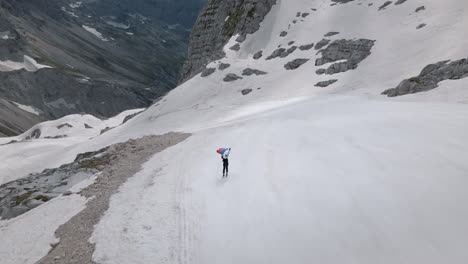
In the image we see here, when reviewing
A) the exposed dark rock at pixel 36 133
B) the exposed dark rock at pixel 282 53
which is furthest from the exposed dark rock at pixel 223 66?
the exposed dark rock at pixel 36 133

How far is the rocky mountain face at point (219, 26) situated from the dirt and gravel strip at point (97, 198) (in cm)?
3861

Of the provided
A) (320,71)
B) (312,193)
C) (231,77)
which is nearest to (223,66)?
(231,77)

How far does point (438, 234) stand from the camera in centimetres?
1037

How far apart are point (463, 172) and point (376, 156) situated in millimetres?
3446

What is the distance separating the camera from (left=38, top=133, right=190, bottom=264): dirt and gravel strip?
475 inches

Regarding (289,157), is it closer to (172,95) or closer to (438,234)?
(438,234)

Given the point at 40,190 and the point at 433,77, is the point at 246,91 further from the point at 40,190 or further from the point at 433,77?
the point at 40,190

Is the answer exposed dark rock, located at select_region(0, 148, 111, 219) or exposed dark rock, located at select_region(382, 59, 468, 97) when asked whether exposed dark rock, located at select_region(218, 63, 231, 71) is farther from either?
exposed dark rock, located at select_region(0, 148, 111, 219)

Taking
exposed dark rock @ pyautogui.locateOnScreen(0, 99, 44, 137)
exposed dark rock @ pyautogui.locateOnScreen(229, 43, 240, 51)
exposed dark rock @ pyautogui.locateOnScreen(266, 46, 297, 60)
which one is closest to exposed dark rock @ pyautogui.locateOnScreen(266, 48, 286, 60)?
exposed dark rock @ pyautogui.locateOnScreen(266, 46, 297, 60)

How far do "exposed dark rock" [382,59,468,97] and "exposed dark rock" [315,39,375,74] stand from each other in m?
13.2

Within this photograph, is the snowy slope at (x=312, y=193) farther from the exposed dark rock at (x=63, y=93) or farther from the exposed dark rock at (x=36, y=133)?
the exposed dark rock at (x=63, y=93)

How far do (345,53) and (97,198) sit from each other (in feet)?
137

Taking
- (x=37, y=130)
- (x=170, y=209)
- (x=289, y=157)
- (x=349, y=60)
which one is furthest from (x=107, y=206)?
(x=37, y=130)

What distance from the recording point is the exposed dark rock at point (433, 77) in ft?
99.5
